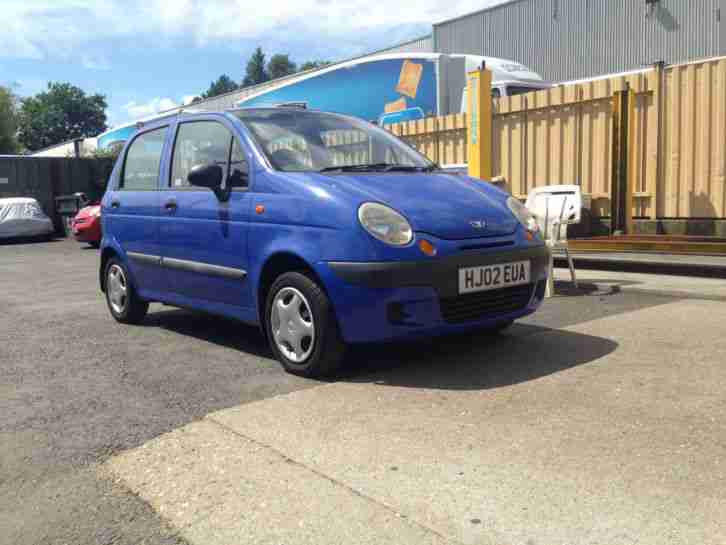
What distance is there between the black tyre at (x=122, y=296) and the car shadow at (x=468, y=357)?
0.83 meters

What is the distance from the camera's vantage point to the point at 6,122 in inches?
2301

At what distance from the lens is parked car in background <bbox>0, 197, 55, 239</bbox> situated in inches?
824

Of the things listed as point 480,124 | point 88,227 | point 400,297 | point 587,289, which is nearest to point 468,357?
point 400,297

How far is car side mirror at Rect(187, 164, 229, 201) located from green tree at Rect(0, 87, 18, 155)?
2353 inches

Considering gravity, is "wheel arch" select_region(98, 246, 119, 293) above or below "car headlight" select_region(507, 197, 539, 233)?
below

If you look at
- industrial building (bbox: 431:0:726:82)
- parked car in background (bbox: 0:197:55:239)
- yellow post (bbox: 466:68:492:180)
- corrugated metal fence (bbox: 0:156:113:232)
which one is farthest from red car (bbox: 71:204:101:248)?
industrial building (bbox: 431:0:726:82)

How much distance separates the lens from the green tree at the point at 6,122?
57875mm

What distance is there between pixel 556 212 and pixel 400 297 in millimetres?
3887

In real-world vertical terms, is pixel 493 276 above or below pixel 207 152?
below

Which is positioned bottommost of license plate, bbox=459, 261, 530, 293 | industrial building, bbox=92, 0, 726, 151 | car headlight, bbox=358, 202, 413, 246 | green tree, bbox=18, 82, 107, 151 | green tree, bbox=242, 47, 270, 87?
license plate, bbox=459, 261, 530, 293

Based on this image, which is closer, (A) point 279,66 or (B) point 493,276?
(B) point 493,276

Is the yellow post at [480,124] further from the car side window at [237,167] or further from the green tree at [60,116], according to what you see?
the green tree at [60,116]

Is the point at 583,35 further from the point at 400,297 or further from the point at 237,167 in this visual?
the point at 400,297

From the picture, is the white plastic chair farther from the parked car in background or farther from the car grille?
the parked car in background
